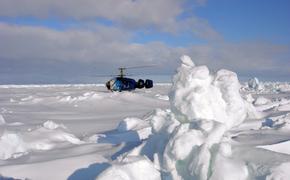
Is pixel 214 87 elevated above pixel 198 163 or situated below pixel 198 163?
above

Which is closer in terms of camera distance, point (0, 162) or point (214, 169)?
point (214, 169)

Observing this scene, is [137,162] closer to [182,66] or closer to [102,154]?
[102,154]

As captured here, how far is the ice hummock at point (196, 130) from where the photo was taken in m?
3.69

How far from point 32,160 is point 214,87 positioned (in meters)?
2.45

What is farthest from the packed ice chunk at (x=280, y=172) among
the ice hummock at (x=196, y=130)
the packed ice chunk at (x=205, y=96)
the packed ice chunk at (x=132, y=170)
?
the packed ice chunk at (x=205, y=96)

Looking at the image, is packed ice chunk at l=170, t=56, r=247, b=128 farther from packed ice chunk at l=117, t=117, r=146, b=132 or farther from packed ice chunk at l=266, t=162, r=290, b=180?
packed ice chunk at l=117, t=117, r=146, b=132

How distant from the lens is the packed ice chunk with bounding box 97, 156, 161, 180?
3.54 metres

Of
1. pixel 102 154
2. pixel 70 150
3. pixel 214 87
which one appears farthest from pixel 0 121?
pixel 214 87

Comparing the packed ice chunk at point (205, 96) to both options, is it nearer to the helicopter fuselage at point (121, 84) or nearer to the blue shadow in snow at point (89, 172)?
the blue shadow in snow at point (89, 172)

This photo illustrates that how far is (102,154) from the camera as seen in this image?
16.3 feet

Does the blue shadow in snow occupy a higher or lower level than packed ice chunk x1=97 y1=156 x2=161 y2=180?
lower

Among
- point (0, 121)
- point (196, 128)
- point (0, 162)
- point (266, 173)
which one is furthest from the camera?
point (0, 121)

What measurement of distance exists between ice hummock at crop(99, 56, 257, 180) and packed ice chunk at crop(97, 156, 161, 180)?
0.01m

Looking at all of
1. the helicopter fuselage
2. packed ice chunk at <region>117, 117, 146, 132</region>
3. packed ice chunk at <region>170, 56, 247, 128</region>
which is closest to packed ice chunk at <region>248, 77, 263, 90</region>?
the helicopter fuselage
